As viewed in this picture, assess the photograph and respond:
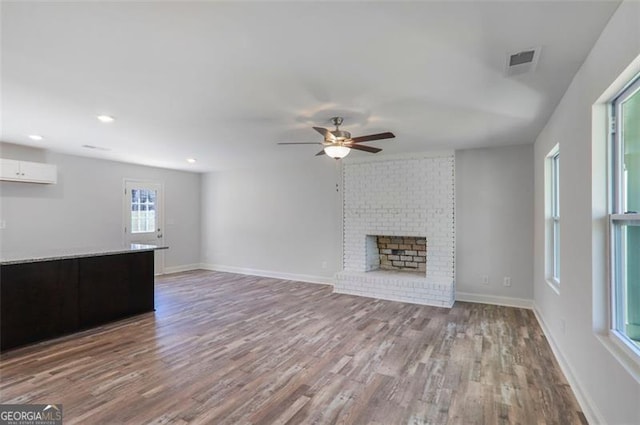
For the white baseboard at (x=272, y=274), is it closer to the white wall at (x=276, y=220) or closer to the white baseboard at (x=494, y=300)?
the white wall at (x=276, y=220)

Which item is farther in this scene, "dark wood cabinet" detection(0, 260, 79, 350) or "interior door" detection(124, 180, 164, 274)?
"interior door" detection(124, 180, 164, 274)

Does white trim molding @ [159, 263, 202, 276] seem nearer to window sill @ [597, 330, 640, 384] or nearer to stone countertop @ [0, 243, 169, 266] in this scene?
stone countertop @ [0, 243, 169, 266]

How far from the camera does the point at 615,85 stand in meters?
1.78

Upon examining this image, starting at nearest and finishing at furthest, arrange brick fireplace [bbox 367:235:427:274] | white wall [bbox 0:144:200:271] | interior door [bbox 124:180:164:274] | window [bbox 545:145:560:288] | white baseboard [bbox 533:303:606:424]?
white baseboard [bbox 533:303:606:424], window [bbox 545:145:560:288], white wall [bbox 0:144:200:271], brick fireplace [bbox 367:235:427:274], interior door [bbox 124:180:164:274]

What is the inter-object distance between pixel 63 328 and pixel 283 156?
3956mm

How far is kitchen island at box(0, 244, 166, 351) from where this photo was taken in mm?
3260

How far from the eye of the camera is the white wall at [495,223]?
4.80 meters

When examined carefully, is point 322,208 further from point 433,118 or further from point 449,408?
point 449,408

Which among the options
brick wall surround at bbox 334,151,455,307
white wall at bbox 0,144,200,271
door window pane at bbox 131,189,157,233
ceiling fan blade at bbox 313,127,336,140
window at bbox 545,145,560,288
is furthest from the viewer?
door window pane at bbox 131,189,157,233

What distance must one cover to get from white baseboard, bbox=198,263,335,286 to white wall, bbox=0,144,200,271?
838 mm

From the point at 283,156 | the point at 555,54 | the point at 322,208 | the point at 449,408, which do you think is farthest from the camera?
the point at 322,208

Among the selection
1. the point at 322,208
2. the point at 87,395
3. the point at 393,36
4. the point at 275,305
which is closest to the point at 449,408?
the point at 393,36

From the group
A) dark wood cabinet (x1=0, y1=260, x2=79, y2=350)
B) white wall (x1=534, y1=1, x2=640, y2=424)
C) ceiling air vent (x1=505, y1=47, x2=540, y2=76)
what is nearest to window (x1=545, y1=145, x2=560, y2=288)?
→ white wall (x1=534, y1=1, x2=640, y2=424)

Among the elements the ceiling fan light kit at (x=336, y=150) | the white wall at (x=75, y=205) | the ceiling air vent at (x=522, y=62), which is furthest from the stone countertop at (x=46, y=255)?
the ceiling air vent at (x=522, y=62)
